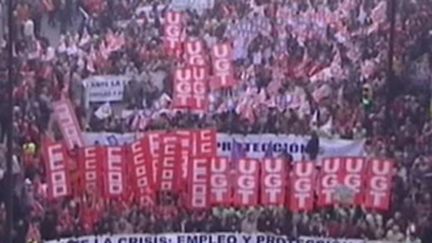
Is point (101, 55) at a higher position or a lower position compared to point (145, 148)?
higher

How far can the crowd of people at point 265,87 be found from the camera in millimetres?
11336

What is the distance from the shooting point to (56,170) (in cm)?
1126

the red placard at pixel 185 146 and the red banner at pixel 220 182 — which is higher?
the red placard at pixel 185 146

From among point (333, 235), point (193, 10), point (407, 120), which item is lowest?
point (333, 235)

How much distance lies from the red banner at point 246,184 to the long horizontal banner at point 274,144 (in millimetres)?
70

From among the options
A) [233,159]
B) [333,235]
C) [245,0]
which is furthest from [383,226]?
[245,0]

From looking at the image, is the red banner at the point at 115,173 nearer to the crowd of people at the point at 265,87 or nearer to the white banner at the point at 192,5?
the crowd of people at the point at 265,87

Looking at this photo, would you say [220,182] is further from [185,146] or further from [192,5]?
Result: [192,5]

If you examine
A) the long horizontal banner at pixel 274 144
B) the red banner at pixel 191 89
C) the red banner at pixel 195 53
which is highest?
the red banner at pixel 195 53

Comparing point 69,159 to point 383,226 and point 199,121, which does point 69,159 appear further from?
point 383,226

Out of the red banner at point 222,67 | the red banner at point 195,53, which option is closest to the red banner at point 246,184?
the red banner at point 222,67

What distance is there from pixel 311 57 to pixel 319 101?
0.34 meters

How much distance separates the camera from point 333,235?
1143cm

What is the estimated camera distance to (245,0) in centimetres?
1164
